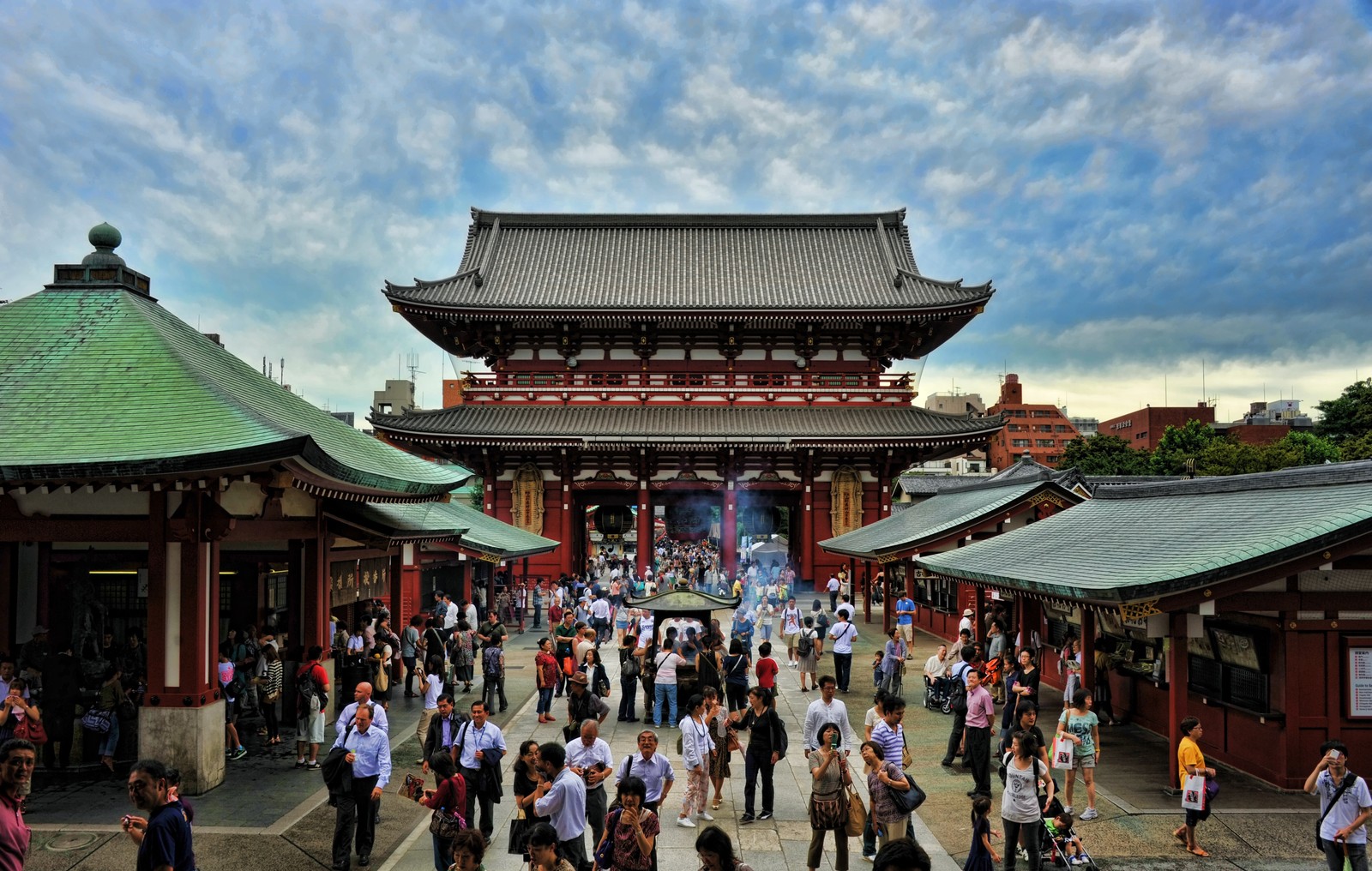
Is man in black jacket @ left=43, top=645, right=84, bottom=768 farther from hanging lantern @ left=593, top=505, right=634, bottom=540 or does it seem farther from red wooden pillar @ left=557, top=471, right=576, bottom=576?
hanging lantern @ left=593, top=505, right=634, bottom=540

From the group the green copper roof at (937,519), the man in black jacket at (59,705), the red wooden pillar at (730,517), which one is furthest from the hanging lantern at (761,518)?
the man in black jacket at (59,705)

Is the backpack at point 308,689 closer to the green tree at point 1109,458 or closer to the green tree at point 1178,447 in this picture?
the green tree at point 1178,447

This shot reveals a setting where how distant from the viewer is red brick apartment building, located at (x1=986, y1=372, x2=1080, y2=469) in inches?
4609

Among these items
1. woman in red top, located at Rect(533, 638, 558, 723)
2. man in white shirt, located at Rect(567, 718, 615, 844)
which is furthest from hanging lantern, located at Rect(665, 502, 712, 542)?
man in white shirt, located at Rect(567, 718, 615, 844)

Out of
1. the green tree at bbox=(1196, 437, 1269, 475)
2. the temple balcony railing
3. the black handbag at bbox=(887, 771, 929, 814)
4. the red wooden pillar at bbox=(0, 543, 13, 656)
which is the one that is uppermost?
the temple balcony railing

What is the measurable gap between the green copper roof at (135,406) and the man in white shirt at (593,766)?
482cm

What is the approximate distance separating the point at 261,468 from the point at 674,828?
6434 millimetres

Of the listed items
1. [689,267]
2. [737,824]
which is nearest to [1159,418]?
[689,267]

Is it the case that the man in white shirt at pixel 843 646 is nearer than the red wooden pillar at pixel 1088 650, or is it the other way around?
the red wooden pillar at pixel 1088 650

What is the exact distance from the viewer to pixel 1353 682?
1096 centimetres

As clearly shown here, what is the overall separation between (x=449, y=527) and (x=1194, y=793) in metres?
14.9

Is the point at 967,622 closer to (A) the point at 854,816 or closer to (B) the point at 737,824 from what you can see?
(B) the point at 737,824

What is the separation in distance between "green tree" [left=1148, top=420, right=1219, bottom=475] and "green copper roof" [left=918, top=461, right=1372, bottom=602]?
161 ft

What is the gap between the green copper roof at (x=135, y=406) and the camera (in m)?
10.0
